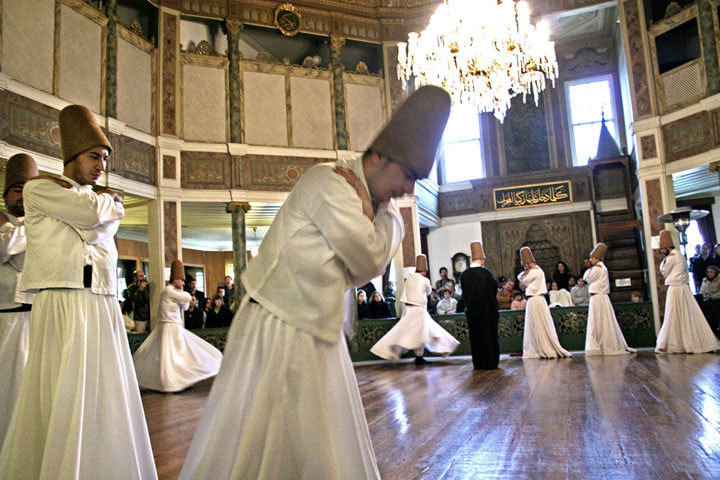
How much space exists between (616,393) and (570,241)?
10.5 meters

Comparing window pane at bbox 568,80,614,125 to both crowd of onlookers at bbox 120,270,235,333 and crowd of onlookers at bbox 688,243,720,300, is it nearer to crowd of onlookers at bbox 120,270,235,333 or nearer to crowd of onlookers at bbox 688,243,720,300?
crowd of onlookers at bbox 688,243,720,300

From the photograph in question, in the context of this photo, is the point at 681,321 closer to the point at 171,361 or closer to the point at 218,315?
the point at 171,361

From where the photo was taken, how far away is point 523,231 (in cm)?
1525

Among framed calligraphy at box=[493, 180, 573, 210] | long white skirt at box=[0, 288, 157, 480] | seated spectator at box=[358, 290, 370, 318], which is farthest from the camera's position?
framed calligraphy at box=[493, 180, 573, 210]

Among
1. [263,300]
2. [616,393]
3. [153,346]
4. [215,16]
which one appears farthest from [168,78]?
[263,300]

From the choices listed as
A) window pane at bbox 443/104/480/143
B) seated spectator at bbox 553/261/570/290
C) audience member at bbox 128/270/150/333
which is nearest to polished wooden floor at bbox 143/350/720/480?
audience member at bbox 128/270/150/333

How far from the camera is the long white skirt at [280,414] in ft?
5.33

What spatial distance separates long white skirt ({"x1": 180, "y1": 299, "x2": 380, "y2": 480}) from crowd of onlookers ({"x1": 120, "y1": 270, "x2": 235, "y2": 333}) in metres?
7.64

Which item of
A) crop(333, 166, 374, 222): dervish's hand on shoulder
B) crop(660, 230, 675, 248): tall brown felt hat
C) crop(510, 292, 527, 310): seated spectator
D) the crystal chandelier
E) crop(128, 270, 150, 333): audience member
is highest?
the crystal chandelier

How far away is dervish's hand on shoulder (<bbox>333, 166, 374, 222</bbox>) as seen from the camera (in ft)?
5.95

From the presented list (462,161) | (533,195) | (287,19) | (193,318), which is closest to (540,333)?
(193,318)

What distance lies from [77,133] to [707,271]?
1079cm

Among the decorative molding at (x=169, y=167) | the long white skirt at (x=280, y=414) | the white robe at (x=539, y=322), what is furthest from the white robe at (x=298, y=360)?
the decorative molding at (x=169, y=167)

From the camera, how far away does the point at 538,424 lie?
382cm
